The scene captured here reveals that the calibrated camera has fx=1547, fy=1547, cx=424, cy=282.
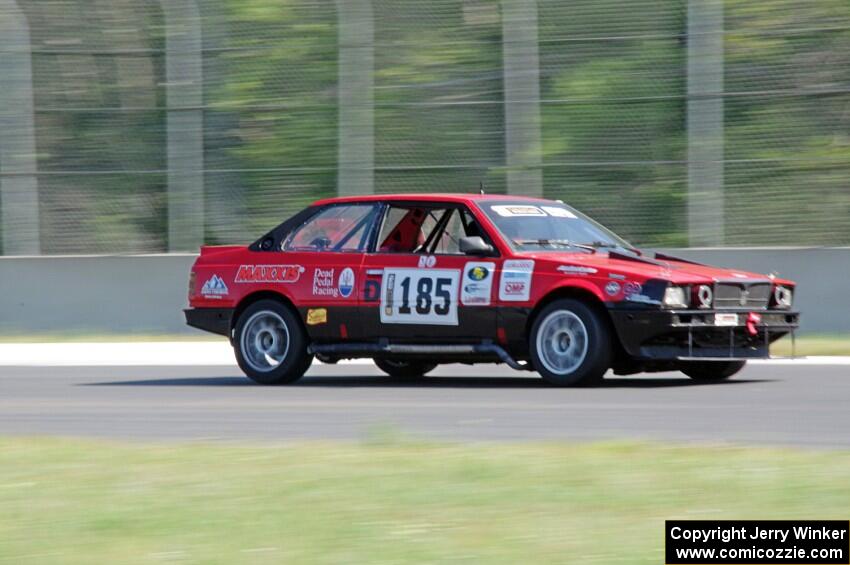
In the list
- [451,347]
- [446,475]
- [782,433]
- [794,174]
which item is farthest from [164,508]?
[794,174]

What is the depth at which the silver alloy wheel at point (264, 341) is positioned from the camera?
1355 centimetres

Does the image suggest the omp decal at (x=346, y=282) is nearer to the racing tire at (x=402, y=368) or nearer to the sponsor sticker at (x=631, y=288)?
the racing tire at (x=402, y=368)

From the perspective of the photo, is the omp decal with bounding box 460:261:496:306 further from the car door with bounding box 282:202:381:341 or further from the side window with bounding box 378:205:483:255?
the car door with bounding box 282:202:381:341

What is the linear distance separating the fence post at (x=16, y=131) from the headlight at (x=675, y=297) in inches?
439

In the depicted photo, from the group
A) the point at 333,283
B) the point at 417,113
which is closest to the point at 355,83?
the point at 417,113

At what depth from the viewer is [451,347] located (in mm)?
12750

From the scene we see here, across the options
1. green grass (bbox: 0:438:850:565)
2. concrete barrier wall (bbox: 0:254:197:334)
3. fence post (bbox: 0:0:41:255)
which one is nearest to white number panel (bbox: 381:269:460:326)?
green grass (bbox: 0:438:850:565)

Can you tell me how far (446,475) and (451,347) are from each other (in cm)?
554

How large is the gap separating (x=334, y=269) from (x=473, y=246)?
143 centimetres

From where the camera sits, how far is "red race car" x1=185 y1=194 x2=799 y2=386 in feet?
39.6

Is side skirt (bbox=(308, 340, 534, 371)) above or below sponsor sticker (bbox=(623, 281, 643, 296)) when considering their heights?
below

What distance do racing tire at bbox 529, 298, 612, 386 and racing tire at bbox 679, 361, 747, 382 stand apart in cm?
110

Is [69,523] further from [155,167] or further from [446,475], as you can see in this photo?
[155,167]

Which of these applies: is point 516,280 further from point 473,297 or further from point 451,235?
point 451,235
